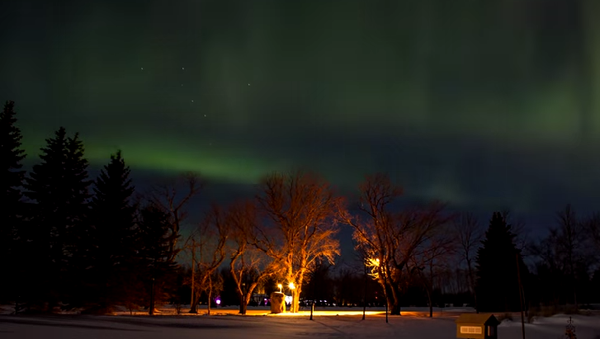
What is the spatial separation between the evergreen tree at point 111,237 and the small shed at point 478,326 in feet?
116

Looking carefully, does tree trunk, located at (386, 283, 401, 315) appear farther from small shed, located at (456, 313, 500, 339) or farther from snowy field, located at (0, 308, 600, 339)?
small shed, located at (456, 313, 500, 339)

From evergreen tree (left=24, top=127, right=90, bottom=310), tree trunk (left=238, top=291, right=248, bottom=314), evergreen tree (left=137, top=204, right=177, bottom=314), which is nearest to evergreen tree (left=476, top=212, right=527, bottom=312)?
tree trunk (left=238, top=291, right=248, bottom=314)

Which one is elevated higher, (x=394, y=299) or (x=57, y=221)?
(x=57, y=221)

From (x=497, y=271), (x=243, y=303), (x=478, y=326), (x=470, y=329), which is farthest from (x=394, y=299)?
(x=478, y=326)

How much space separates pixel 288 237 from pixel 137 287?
14.1m

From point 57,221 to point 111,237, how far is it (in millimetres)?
5302

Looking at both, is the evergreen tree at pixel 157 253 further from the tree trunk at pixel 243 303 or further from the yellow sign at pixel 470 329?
the yellow sign at pixel 470 329

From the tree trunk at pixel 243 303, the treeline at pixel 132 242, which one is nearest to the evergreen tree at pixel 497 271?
the treeline at pixel 132 242

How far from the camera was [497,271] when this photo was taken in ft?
227

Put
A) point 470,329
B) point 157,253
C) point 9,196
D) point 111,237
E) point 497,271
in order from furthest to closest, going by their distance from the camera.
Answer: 1. point 497,271
2. point 157,253
3. point 111,237
4. point 9,196
5. point 470,329

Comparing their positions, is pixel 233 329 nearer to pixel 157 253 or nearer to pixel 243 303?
pixel 243 303

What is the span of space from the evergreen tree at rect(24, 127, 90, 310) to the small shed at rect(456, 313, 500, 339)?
1334 inches

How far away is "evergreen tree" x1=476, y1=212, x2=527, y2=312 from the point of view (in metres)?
67.4

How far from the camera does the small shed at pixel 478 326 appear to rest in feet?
46.9
